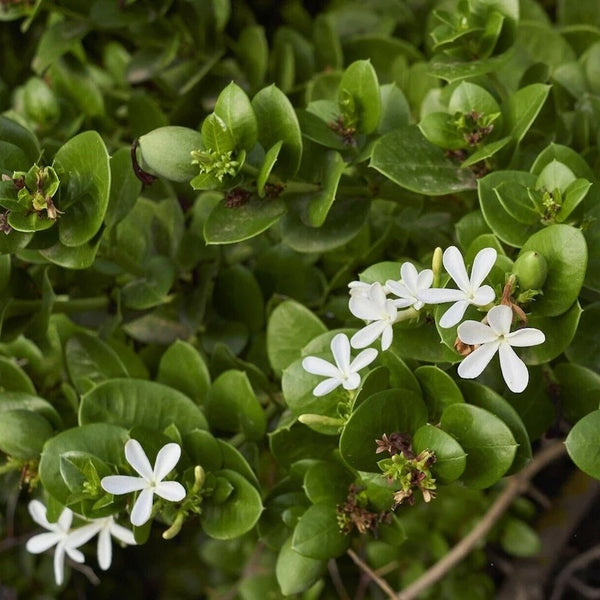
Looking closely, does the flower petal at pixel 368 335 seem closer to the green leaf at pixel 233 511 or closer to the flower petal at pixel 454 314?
the flower petal at pixel 454 314

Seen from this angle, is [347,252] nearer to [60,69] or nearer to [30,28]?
[60,69]

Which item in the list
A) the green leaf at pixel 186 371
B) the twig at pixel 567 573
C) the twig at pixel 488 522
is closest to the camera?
the green leaf at pixel 186 371

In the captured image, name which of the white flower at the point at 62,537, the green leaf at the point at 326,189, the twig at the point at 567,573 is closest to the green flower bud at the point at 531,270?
the green leaf at the point at 326,189

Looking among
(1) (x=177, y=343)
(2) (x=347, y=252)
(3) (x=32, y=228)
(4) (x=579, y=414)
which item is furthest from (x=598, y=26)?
(3) (x=32, y=228)

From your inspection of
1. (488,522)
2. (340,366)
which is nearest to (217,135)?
(340,366)

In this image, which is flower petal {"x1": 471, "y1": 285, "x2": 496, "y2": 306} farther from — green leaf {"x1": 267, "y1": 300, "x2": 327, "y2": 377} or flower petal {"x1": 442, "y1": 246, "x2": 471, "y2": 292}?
green leaf {"x1": 267, "y1": 300, "x2": 327, "y2": 377}

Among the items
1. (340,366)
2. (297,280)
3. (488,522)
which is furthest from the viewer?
(488,522)

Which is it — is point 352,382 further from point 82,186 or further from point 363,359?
point 82,186
